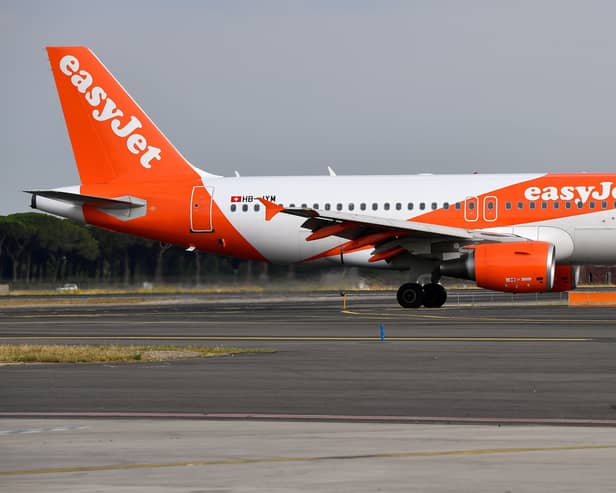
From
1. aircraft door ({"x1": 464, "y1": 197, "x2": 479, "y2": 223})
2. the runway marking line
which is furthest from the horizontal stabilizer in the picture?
aircraft door ({"x1": 464, "y1": 197, "x2": 479, "y2": 223})

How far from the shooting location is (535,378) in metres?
15.1

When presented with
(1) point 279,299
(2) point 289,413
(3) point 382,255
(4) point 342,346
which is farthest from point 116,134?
(2) point 289,413

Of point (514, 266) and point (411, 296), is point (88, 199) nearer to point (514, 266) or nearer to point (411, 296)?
point (411, 296)

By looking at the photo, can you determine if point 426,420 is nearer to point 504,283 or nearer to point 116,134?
point 504,283

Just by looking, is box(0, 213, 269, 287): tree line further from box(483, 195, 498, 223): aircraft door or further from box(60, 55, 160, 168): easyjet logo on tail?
box(483, 195, 498, 223): aircraft door

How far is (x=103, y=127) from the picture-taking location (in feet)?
128

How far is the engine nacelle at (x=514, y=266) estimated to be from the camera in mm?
31422

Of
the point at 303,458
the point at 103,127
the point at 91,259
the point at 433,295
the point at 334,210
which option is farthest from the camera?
the point at 91,259

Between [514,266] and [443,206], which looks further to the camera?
[443,206]

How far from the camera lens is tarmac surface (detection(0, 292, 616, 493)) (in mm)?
8047

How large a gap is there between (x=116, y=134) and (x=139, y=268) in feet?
40.9

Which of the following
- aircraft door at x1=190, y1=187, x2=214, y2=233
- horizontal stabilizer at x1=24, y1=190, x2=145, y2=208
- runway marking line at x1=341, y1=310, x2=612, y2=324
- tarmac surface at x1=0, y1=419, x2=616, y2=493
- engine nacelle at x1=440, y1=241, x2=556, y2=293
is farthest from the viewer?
aircraft door at x1=190, y1=187, x2=214, y2=233

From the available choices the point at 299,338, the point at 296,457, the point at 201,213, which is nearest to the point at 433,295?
the point at 201,213

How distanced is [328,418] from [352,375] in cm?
439
